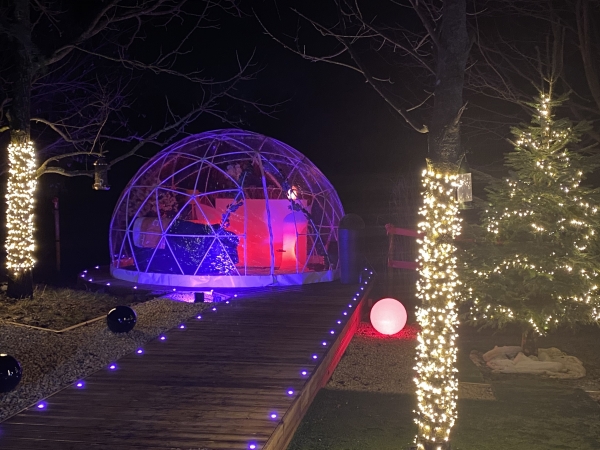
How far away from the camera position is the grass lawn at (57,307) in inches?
353

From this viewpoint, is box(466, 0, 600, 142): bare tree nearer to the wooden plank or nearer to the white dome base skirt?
the white dome base skirt

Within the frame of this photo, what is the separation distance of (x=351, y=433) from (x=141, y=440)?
7.19 ft

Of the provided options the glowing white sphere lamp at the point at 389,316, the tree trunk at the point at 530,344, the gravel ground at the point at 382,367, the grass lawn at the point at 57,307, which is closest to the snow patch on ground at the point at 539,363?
the tree trunk at the point at 530,344

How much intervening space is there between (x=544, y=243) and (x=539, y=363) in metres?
1.68

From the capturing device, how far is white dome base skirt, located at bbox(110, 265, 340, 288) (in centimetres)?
1212

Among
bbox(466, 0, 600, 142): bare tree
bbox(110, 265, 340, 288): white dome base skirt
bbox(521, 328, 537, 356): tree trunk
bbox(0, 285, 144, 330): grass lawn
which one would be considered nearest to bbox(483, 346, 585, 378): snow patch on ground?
bbox(521, 328, 537, 356): tree trunk

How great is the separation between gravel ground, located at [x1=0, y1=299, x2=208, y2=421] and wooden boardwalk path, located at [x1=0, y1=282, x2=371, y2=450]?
36cm

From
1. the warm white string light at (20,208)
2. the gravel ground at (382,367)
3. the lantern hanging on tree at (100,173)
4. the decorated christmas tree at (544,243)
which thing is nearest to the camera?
the gravel ground at (382,367)

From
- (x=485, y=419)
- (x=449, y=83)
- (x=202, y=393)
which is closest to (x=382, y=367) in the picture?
(x=485, y=419)

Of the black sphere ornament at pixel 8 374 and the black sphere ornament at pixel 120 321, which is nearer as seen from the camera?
the black sphere ornament at pixel 8 374

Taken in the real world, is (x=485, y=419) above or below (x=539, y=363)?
below

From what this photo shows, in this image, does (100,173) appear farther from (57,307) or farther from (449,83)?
(449,83)

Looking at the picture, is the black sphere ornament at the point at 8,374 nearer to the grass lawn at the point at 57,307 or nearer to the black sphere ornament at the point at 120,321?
the black sphere ornament at the point at 120,321

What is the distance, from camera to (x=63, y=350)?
7414mm
